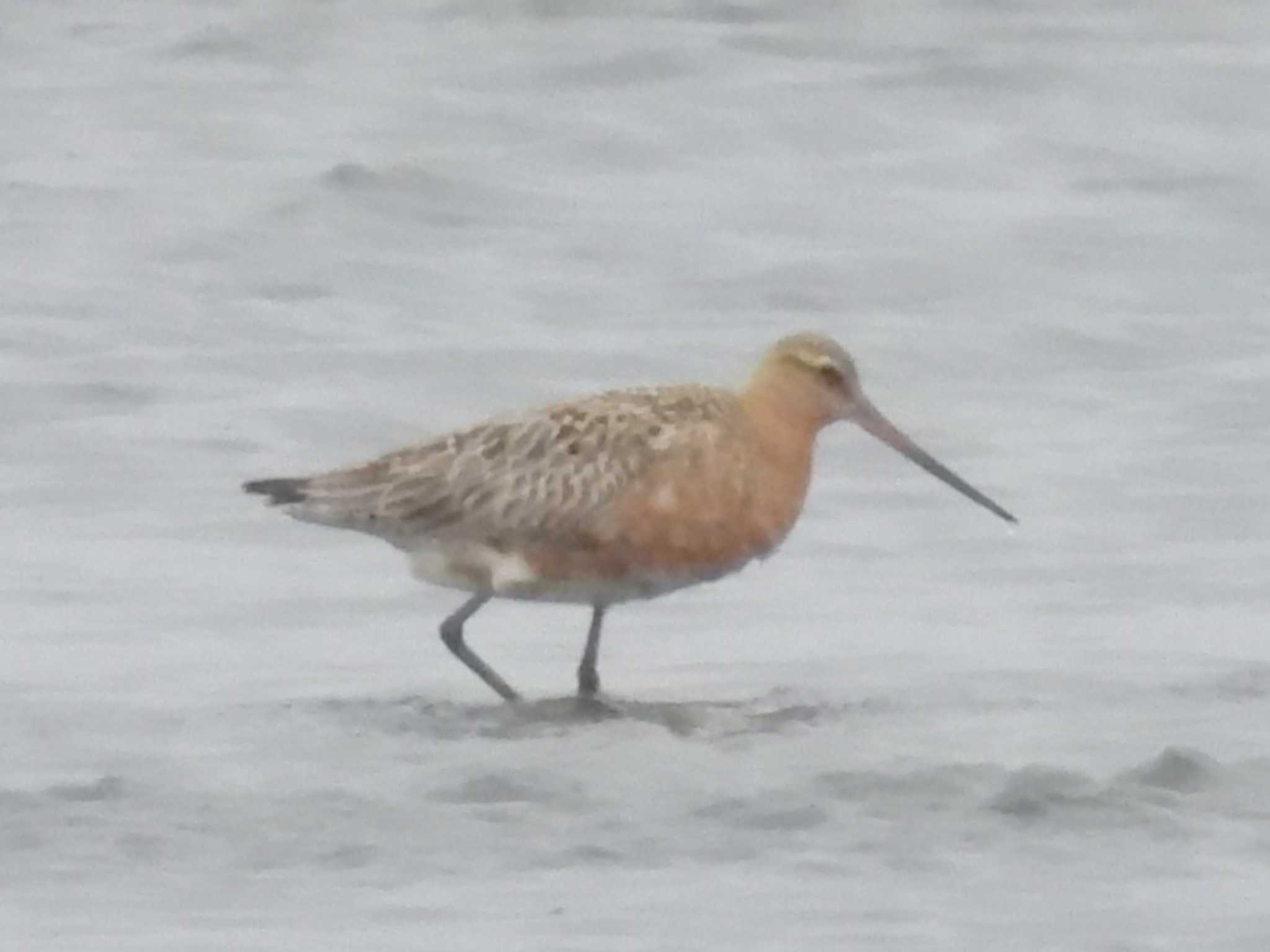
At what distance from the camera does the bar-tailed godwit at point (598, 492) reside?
9.97 metres

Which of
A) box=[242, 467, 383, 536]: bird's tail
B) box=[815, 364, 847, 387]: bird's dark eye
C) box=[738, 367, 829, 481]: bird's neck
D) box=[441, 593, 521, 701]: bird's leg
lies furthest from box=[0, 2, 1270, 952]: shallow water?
box=[815, 364, 847, 387]: bird's dark eye

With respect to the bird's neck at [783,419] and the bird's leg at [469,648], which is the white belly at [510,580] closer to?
the bird's leg at [469,648]

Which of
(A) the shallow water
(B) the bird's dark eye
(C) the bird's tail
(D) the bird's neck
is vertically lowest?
(A) the shallow water

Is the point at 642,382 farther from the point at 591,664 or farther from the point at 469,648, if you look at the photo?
the point at 591,664

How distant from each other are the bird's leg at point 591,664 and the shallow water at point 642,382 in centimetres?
11

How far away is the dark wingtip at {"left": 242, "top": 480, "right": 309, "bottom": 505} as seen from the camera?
10.2 metres

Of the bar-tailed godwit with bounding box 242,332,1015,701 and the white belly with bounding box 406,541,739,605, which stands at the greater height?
the bar-tailed godwit with bounding box 242,332,1015,701

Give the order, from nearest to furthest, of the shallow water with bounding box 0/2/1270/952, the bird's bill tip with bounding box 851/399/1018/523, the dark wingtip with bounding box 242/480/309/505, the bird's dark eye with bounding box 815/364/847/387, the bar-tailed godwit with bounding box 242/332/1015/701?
the shallow water with bounding box 0/2/1270/952, the bar-tailed godwit with bounding box 242/332/1015/701, the dark wingtip with bounding box 242/480/309/505, the bird's dark eye with bounding box 815/364/847/387, the bird's bill tip with bounding box 851/399/1018/523

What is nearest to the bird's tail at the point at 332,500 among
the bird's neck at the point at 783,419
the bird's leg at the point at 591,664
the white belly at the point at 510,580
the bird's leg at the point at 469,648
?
the white belly at the point at 510,580

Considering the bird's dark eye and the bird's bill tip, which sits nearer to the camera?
the bird's dark eye

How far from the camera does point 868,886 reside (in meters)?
7.89

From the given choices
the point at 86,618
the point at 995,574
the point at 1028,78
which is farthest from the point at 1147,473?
the point at 1028,78

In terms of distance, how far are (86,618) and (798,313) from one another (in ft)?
16.8

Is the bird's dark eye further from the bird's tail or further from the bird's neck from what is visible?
the bird's tail
